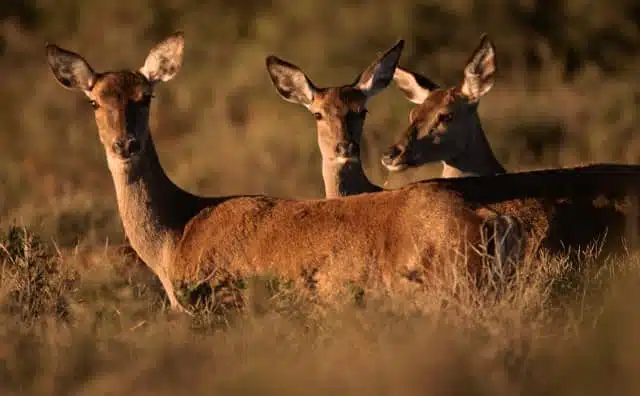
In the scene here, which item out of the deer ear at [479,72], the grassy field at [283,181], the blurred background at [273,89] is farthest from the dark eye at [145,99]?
the blurred background at [273,89]

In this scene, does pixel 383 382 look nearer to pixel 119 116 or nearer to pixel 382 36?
pixel 119 116

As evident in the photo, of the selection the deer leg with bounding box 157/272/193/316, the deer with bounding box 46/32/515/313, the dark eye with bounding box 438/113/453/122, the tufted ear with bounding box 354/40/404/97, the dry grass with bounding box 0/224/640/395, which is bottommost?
the deer leg with bounding box 157/272/193/316

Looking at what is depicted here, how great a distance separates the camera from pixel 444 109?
38.1 ft

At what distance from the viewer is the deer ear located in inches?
454

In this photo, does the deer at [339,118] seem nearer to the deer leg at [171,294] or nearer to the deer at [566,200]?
the deer at [566,200]

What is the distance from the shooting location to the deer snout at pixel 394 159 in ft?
36.4

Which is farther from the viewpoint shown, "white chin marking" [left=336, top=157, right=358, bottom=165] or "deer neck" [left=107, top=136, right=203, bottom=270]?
"white chin marking" [left=336, top=157, right=358, bottom=165]

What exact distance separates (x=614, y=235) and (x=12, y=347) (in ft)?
12.7

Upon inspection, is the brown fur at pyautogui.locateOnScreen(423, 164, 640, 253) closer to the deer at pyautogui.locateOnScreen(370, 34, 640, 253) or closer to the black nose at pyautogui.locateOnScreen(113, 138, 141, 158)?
the deer at pyautogui.locateOnScreen(370, 34, 640, 253)

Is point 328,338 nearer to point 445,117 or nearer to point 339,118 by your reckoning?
point 339,118

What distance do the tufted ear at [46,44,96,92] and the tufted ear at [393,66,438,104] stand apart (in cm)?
373

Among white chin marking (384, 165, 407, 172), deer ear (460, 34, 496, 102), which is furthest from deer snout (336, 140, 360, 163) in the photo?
deer ear (460, 34, 496, 102)

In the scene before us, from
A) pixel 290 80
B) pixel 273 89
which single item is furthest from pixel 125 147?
pixel 273 89

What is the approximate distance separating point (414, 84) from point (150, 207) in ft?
13.5
